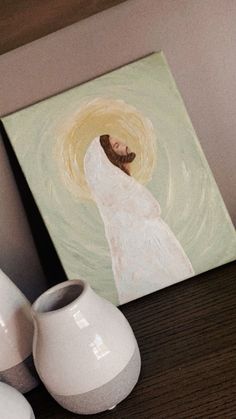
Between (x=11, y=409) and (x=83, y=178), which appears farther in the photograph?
(x=83, y=178)

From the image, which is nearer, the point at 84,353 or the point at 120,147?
the point at 84,353

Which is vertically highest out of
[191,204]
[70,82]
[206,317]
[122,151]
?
[70,82]

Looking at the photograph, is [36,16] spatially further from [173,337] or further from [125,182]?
[173,337]

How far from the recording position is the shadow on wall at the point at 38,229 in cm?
72

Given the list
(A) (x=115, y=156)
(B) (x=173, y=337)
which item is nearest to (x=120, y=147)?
(A) (x=115, y=156)

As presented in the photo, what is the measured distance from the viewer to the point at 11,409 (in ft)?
1.85

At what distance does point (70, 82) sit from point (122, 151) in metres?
0.11

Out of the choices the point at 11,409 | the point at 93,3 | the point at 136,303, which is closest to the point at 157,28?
the point at 93,3

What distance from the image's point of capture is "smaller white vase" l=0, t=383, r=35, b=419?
56 cm

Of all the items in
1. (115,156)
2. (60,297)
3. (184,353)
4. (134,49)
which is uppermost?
(134,49)

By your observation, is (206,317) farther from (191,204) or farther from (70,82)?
(70,82)

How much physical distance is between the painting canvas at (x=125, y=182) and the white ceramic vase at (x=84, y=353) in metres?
0.14

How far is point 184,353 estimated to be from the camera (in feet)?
2.05

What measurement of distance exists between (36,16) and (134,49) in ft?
0.52
